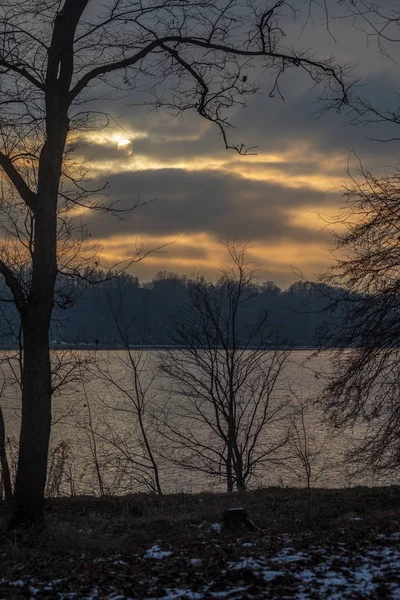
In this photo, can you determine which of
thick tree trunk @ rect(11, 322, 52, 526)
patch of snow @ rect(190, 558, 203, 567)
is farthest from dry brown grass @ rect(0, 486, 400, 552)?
patch of snow @ rect(190, 558, 203, 567)

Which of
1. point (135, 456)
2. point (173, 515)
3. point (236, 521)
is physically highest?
point (236, 521)

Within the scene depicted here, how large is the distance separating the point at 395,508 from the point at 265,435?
1885 cm

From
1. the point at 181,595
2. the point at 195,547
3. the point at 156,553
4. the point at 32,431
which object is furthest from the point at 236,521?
the point at 181,595

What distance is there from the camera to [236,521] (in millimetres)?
8898

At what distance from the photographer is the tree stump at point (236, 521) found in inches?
348

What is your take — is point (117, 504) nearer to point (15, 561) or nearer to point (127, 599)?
point (15, 561)

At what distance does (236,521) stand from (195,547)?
4.57 ft

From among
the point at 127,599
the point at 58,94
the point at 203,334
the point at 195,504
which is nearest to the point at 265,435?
the point at 203,334

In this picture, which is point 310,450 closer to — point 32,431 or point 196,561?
point 32,431

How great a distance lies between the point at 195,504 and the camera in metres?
11.9

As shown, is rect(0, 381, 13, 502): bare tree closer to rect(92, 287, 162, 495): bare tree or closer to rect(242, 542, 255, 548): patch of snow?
rect(92, 287, 162, 495): bare tree

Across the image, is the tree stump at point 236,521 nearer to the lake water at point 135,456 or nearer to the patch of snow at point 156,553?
the patch of snow at point 156,553

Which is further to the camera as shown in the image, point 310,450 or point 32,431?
point 310,450

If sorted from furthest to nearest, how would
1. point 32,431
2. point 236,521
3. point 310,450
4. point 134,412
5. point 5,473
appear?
1. point 310,450
2. point 134,412
3. point 5,473
4. point 32,431
5. point 236,521
